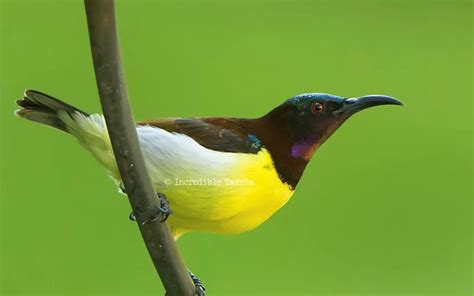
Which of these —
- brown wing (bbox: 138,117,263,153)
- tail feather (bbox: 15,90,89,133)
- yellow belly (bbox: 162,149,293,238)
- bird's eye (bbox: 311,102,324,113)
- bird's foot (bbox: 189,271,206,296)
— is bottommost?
bird's foot (bbox: 189,271,206,296)

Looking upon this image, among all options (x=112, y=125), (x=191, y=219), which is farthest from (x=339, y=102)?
(x=112, y=125)

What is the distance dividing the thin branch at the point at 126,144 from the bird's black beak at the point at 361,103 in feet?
2.48

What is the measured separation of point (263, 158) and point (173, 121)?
0.30m

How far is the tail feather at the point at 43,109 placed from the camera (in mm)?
2098

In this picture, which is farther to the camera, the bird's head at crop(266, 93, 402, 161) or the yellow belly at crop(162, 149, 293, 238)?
the bird's head at crop(266, 93, 402, 161)

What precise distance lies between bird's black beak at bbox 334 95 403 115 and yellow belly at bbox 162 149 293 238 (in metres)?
0.28

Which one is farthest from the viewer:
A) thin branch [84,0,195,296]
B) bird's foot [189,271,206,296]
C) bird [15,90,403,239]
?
bird's foot [189,271,206,296]

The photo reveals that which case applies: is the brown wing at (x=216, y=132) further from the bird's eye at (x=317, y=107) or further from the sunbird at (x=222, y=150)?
the bird's eye at (x=317, y=107)

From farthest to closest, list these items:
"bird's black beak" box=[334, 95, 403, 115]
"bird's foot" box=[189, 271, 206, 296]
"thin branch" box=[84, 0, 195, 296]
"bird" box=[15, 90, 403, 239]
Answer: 1. "bird's foot" box=[189, 271, 206, 296]
2. "bird's black beak" box=[334, 95, 403, 115]
3. "bird" box=[15, 90, 403, 239]
4. "thin branch" box=[84, 0, 195, 296]

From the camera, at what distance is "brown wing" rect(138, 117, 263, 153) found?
2.14m

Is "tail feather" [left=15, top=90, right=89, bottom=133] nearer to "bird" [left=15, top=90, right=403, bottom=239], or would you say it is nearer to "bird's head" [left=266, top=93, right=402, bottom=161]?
→ "bird" [left=15, top=90, right=403, bottom=239]

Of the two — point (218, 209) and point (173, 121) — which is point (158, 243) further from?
point (173, 121)

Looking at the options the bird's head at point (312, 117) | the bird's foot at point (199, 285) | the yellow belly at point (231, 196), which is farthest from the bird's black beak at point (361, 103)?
the bird's foot at point (199, 285)

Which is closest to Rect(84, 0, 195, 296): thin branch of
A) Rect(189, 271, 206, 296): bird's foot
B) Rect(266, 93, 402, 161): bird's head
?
Rect(189, 271, 206, 296): bird's foot
